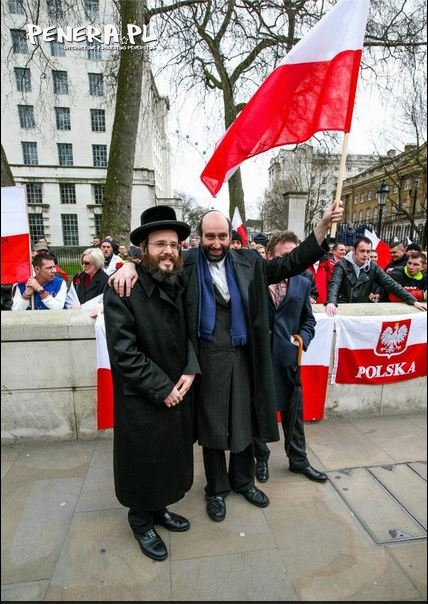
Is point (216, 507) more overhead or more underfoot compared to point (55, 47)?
more underfoot

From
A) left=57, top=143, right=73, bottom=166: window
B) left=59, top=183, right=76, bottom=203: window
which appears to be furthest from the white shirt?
left=57, top=143, right=73, bottom=166: window

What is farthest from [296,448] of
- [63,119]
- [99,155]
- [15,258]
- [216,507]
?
[63,119]

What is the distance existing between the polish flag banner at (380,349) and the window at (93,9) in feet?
27.3

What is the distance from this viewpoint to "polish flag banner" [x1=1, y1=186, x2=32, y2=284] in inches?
55.0

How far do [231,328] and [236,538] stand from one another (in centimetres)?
145

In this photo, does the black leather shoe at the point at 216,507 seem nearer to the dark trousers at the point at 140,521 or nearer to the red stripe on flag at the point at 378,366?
the dark trousers at the point at 140,521

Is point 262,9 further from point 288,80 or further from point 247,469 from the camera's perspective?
point 247,469

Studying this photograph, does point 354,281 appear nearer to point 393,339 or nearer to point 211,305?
point 393,339

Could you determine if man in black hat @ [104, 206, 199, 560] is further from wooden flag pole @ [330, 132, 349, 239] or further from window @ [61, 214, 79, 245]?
window @ [61, 214, 79, 245]

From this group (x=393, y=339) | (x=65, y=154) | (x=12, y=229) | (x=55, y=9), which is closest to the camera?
(x=12, y=229)

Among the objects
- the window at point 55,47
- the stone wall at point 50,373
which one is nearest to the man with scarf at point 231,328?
the stone wall at point 50,373

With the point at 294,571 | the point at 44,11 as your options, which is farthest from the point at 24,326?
the point at 44,11

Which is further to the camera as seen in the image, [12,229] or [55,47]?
[55,47]

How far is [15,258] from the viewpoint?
1.51m
